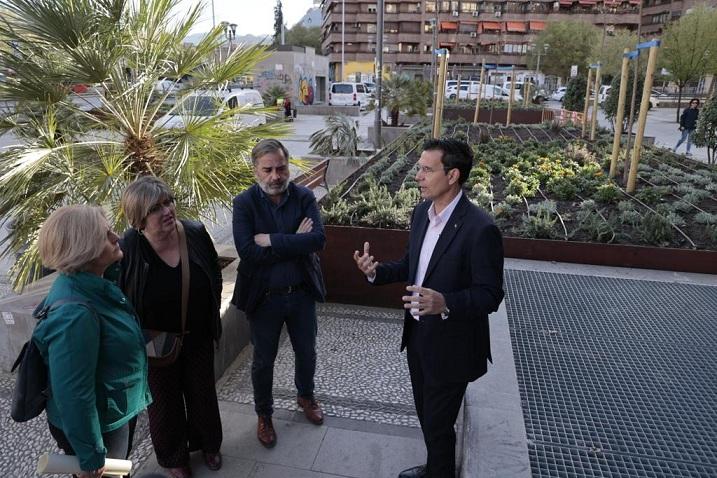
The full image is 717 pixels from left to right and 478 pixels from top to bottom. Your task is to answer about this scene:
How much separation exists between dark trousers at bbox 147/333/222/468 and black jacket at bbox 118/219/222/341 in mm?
160

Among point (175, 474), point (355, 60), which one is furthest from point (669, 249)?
point (355, 60)

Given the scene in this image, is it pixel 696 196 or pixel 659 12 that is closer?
pixel 696 196

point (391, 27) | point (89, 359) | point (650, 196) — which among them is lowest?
point (650, 196)

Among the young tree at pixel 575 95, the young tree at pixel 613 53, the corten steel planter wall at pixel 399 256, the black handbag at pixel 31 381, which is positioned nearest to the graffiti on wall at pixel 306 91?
the young tree at pixel 613 53

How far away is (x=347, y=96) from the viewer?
33.5 metres

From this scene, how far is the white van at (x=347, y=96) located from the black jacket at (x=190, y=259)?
31.3m

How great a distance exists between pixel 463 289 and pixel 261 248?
3.79ft

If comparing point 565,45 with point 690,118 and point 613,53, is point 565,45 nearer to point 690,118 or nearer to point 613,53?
point 613,53

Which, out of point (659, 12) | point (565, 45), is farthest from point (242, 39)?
point (659, 12)

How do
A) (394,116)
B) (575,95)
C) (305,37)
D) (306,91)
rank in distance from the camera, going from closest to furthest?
(394,116)
(575,95)
(306,91)
(305,37)

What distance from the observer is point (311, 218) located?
3.04 meters

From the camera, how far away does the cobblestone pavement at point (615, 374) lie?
245 centimetres

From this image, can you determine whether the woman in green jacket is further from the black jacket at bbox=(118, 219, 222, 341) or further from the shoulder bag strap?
the shoulder bag strap

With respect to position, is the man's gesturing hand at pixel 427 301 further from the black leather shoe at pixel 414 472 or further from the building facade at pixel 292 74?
the building facade at pixel 292 74
